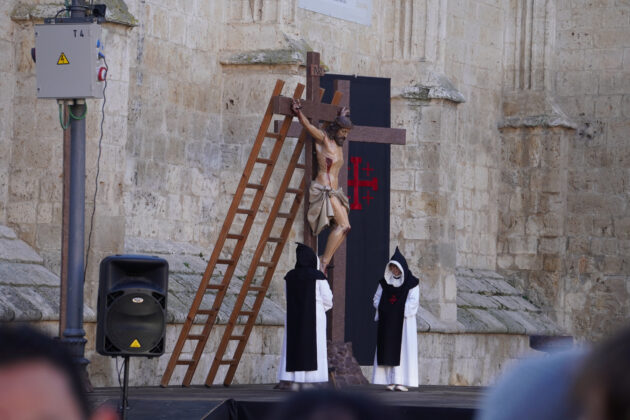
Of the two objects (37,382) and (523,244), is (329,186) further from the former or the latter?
(37,382)

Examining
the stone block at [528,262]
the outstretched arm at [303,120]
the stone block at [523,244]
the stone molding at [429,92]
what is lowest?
the stone block at [528,262]

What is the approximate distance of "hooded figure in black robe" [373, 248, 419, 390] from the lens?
12.3m

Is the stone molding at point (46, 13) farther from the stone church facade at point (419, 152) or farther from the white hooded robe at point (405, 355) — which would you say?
the white hooded robe at point (405, 355)

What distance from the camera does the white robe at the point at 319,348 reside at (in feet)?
36.7

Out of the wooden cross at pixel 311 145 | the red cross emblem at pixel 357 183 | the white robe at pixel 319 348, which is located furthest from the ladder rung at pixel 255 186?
the red cross emblem at pixel 357 183

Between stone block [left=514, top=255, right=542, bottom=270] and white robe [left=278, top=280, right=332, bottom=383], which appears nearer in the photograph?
white robe [left=278, top=280, right=332, bottom=383]

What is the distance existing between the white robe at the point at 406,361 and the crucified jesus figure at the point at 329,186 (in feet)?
3.40

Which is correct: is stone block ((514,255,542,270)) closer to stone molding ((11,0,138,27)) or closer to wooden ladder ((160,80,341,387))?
wooden ladder ((160,80,341,387))

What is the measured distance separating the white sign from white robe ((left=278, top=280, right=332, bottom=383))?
5.17 metres

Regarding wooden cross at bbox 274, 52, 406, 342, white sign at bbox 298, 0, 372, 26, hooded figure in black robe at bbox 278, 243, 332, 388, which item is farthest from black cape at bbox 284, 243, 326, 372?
white sign at bbox 298, 0, 372, 26

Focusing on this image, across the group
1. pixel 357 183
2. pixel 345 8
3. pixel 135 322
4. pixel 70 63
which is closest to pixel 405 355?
pixel 357 183

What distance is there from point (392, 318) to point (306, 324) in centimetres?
152

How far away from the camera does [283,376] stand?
37.1 ft

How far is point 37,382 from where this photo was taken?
1.06m
